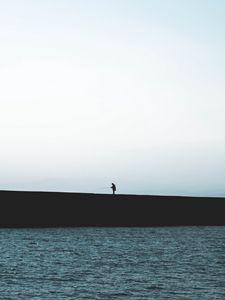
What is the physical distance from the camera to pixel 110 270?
30.6 meters

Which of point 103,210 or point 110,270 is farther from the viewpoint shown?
point 103,210

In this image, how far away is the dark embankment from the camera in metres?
66.7

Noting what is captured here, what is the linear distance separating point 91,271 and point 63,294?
23.7ft

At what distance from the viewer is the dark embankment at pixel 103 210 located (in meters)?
66.7

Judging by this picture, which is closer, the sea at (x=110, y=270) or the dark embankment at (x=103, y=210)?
the sea at (x=110, y=270)

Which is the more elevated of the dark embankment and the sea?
the dark embankment

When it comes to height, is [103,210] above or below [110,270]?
above

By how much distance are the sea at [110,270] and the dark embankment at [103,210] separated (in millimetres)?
16779

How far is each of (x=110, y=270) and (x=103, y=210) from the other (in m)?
42.1

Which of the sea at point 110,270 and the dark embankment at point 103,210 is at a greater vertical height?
the dark embankment at point 103,210

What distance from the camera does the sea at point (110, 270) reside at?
23578 mm

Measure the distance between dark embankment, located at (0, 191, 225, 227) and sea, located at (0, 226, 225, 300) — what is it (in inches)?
661

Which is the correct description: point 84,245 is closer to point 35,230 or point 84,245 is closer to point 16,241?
point 16,241

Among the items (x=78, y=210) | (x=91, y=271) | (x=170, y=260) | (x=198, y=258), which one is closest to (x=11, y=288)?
(x=91, y=271)
